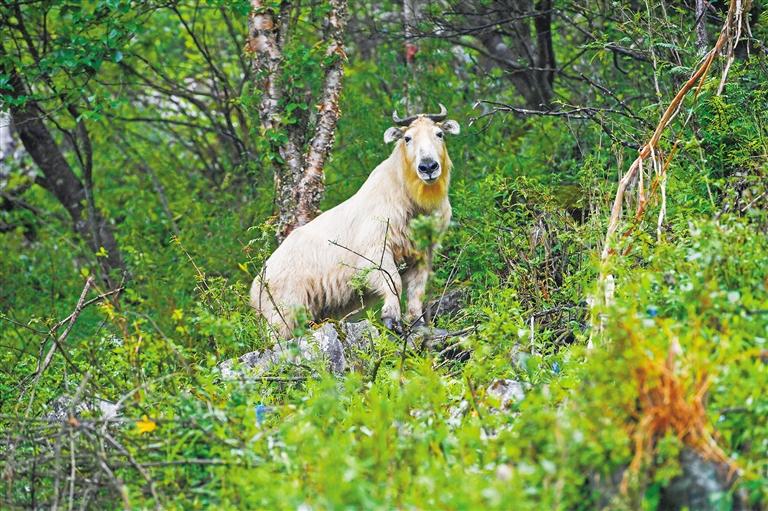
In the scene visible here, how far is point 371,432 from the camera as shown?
4699 millimetres

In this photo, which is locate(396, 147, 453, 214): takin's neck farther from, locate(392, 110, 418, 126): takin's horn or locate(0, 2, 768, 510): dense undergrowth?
locate(0, 2, 768, 510): dense undergrowth

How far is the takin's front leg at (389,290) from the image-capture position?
7.91 metres

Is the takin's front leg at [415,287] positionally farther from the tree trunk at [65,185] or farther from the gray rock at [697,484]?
the tree trunk at [65,185]

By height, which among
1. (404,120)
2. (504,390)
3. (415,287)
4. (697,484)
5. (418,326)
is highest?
(404,120)

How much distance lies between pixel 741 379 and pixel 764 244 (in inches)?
47.7

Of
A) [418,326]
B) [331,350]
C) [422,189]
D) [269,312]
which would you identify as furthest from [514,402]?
[269,312]

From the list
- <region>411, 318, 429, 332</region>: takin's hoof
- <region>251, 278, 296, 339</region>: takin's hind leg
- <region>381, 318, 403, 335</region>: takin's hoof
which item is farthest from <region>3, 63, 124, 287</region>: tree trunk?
<region>411, 318, 429, 332</region>: takin's hoof

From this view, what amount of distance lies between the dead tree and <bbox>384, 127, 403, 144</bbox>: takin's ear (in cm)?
92

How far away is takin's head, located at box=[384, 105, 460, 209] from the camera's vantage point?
8055 millimetres

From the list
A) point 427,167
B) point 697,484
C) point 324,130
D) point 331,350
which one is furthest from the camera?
point 324,130

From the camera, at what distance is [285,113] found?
30.8ft

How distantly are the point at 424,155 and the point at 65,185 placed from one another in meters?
5.83

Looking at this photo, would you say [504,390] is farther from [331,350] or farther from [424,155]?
[424,155]

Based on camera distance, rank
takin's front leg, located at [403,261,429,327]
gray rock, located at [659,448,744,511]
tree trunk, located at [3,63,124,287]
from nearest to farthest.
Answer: gray rock, located at [659,448,744,511] → takin's front leg, located at [403,261,429,327] → tree trunk, located at [3,63,124,287]
